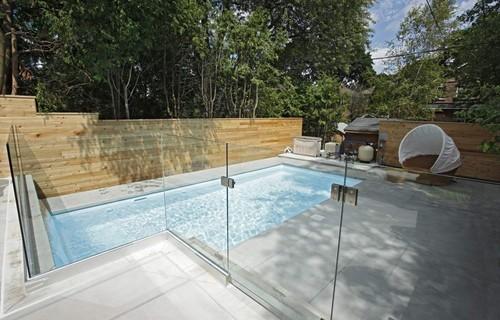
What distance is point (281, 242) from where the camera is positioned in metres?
3.05

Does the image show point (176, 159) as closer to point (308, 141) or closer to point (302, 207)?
point (302, 207)

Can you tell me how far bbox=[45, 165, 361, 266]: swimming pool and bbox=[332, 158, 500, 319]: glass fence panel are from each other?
68 centimetres

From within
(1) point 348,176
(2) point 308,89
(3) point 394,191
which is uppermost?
(2) point 308,89

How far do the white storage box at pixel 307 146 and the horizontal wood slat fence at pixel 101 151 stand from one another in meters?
3.84

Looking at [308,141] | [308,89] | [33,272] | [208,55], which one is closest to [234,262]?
[33,272]

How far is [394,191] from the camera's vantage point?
330 centimetres

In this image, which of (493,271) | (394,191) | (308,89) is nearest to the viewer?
(493,271)

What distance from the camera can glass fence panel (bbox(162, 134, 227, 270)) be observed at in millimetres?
2795

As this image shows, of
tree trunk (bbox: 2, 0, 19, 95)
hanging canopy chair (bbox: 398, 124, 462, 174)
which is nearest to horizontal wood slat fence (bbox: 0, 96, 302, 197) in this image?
tree trunk (bbox: 2, 0, 19, 95)

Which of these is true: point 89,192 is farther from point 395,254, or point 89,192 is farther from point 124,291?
point 395,254

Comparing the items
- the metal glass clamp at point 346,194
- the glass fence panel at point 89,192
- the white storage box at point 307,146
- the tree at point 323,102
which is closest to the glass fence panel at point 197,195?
the glass fence panel at point 89,192

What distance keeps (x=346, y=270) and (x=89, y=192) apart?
181 inches

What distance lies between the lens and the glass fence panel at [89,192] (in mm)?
2953

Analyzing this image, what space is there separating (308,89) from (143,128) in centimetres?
689
